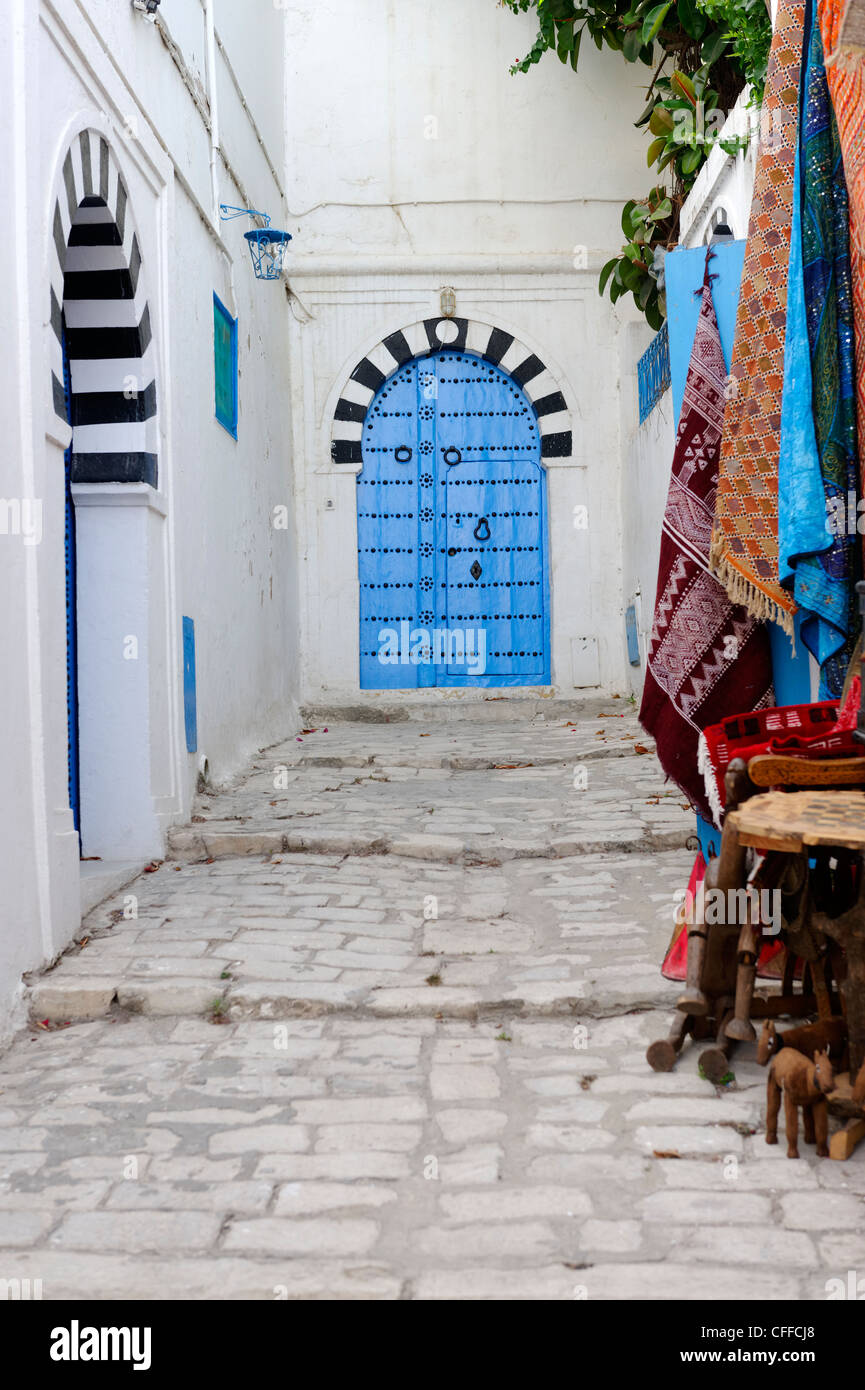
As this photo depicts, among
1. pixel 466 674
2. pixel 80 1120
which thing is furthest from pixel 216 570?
pixel 80 1120

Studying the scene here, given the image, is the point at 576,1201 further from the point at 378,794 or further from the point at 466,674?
the point at 466,674

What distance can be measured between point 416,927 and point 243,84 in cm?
634

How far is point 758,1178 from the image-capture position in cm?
239

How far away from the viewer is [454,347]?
10.0 metres

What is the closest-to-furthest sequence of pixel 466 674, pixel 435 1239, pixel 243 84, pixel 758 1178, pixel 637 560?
pixel 435 1239
pixel 758 1178
pixel 243 84
pixel 637 560
pixel 466 674

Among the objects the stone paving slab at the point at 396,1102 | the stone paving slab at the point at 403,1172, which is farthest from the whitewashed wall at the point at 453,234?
the stone paving slab at the point at 403,1172

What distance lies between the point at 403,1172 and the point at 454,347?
847 cm

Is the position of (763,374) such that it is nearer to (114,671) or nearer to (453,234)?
(114,671)

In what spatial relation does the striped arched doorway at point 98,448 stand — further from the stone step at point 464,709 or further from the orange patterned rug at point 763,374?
the stone step at point 464,709

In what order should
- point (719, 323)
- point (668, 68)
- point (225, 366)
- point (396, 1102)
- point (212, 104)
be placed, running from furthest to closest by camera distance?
point (668, 68) < point (225, 366) < point (212, 104) < point (719, 323) < point (396, 1102)

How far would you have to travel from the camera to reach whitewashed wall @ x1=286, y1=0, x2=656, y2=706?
10000 millimetres

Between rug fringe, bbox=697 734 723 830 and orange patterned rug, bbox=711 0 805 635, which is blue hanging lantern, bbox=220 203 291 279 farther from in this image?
rug fringe, bbox=697 734 723 830

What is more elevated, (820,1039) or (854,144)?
(854,144)

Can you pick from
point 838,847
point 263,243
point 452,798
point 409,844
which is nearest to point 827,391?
point 838,847
